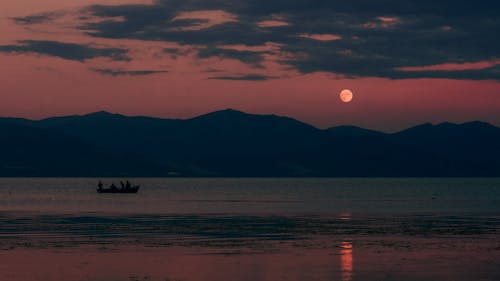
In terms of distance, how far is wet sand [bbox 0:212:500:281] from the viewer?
45000mm

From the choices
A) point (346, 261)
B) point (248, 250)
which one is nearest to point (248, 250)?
point (248, 250)

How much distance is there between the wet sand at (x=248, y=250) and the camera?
45.0m

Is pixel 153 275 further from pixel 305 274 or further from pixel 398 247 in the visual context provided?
pixel 398 247

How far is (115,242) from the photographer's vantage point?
61.9m

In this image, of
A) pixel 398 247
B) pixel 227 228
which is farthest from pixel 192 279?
pixel 227 228

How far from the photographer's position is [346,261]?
5009 cm

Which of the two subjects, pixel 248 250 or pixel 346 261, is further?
pixel 248 250

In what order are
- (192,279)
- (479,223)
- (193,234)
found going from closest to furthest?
(192,279), (193,234), (479,223)

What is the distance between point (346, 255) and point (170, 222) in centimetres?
3576

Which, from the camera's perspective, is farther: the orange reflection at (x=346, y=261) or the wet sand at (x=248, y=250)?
the wet sand at (x=248, y=250)

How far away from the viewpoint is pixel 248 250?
184 feet

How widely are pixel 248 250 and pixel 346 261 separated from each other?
8047 millimetres

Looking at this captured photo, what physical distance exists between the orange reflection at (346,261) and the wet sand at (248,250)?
0.05 meters

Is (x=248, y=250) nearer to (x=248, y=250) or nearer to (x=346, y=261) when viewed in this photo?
(x=248, y=250)
